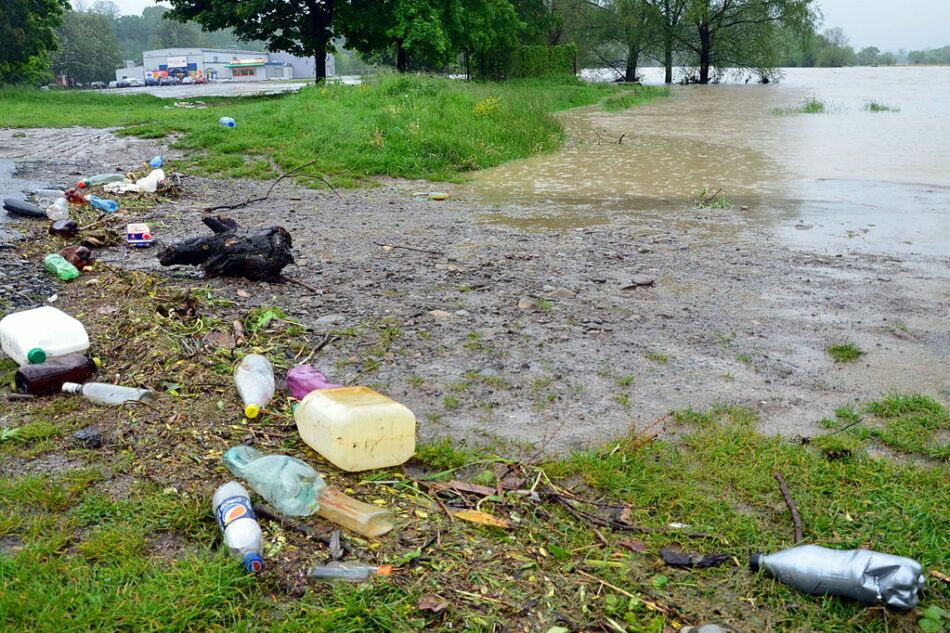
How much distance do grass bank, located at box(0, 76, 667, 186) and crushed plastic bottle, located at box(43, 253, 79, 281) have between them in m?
5.18

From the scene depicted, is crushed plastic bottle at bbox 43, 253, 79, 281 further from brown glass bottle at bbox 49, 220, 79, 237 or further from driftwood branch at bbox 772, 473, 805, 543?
driftwood branch at bbox 772, 473, 805, 543

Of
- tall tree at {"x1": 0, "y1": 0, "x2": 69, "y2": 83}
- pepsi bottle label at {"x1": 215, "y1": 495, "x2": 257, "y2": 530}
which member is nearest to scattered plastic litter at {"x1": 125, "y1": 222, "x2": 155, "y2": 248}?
pepsi bottle label at {"x1": 215, "y1": 495, "x2": 257, "y2": 530}

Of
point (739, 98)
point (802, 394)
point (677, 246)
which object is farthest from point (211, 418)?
point (739, 98)

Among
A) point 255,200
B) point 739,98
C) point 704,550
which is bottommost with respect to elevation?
point 704,550

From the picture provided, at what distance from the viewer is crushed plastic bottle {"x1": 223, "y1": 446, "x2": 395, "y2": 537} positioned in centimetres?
246

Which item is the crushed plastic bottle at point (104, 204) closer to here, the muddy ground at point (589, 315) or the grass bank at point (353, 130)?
the muddy ground at point (589, 315)

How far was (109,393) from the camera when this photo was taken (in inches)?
129

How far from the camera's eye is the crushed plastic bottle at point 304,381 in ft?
11.2

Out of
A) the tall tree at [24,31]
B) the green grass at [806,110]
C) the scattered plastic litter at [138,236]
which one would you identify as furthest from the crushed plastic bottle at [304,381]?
the tall tree at [24,31]

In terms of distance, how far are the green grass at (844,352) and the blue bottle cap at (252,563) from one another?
3.23 meters

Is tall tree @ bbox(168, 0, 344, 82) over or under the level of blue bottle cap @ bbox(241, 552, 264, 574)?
over

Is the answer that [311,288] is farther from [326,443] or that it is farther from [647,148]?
[647,148]

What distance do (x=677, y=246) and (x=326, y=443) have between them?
4742 millimetres

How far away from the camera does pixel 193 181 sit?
9.63 meters
